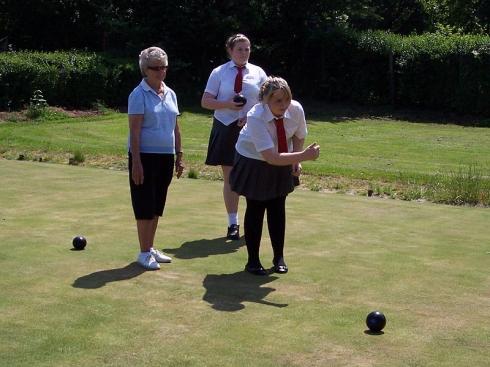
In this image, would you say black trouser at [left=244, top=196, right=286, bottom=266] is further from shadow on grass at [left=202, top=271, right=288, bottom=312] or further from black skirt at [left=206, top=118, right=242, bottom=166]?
black skirt at [left=206, top=118, right=242, bottom=166]

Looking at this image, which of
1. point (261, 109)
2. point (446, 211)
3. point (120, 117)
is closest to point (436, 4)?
point (120, 117)

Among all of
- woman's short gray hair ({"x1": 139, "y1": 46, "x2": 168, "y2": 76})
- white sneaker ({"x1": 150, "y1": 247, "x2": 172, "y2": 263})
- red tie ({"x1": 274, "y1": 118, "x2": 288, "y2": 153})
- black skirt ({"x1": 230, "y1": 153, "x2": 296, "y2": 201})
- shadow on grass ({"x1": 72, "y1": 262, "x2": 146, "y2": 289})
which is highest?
woman's short gray hair ({"x1": 139, "y1": 46, "x2": 168, "y2": 76})

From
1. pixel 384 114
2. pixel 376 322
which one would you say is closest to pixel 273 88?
pixel 376 322

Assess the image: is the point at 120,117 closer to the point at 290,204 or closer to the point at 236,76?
the point at 290,204

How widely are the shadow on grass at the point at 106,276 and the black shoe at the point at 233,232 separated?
1.41 m

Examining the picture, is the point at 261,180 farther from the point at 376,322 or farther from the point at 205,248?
the point at 376,322

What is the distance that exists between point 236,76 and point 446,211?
328 cm

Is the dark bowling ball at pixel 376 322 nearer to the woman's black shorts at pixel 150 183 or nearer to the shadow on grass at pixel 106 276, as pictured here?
the shadow on grass at pixel 106 276

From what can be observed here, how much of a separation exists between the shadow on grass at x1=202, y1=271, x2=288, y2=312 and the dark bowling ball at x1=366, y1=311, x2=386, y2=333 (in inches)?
32.4

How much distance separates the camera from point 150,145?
7016 millimetres

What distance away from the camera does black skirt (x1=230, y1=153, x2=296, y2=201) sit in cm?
684

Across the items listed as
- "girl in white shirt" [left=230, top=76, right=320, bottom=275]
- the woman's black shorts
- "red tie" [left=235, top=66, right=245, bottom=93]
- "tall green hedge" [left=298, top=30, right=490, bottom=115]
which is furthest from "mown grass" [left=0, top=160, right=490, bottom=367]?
"tall green hedge" [left=298, top=30, right=490, bottom=115]

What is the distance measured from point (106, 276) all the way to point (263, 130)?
1635mm

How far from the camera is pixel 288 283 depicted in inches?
262
